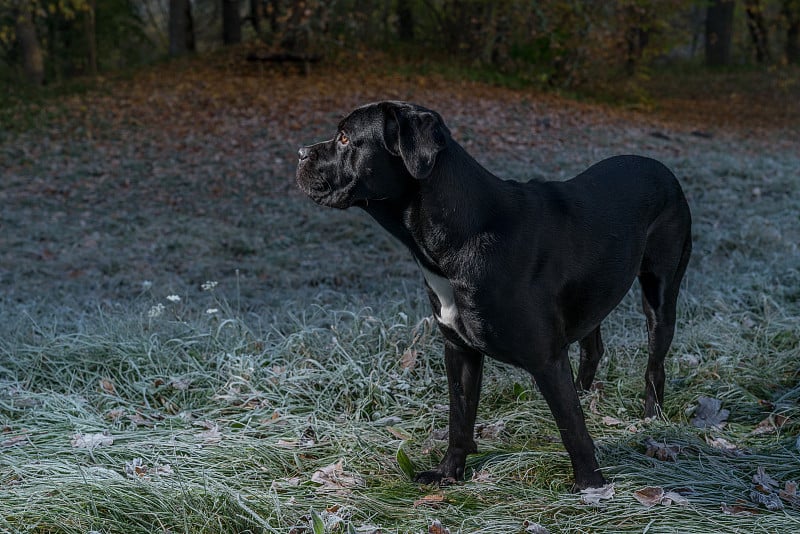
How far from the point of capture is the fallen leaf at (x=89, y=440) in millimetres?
3877

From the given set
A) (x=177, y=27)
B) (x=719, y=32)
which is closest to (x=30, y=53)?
(x=177, y=27)

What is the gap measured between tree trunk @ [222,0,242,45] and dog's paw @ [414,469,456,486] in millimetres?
17905

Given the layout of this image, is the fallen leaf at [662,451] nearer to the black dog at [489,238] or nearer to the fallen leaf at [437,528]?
the black dog at [489,238]

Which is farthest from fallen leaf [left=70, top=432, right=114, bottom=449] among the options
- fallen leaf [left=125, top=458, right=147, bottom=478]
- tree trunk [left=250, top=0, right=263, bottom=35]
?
tree trunk [left=250, top=0, right=263, bottom=35]

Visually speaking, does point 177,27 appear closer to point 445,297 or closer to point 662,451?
point 445,297

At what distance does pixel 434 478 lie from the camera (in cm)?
369

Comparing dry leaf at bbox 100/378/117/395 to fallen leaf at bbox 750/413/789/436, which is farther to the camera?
dry leaf at bbox 100/378/117/395

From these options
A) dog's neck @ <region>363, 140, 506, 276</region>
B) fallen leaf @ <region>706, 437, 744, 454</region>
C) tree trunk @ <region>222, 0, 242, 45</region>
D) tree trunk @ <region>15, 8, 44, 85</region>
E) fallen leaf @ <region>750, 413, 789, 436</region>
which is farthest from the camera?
tree trunk @ <region>222, 0, 242, 45</region>

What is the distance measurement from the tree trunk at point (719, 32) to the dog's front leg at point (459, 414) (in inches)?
875

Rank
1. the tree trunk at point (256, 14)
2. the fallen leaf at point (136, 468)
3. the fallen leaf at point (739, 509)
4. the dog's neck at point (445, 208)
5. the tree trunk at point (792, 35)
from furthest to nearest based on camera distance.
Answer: the tree trunk at point (792, 35)
the tree trunk at point (256, 14)
the fallen leaf at point (136, 468)
the fallen leaf at point (739, 509)
the dog's neck at point (445, 208)

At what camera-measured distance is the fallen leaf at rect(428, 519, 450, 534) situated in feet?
10.2

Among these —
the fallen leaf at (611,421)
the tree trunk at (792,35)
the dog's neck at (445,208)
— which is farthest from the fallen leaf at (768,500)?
the tree trunk at (792,35)

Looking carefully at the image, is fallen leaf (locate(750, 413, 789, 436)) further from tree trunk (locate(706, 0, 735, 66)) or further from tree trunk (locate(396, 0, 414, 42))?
tree trunk (locate(706, 0, 735, 66))

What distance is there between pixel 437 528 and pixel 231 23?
18.8m
